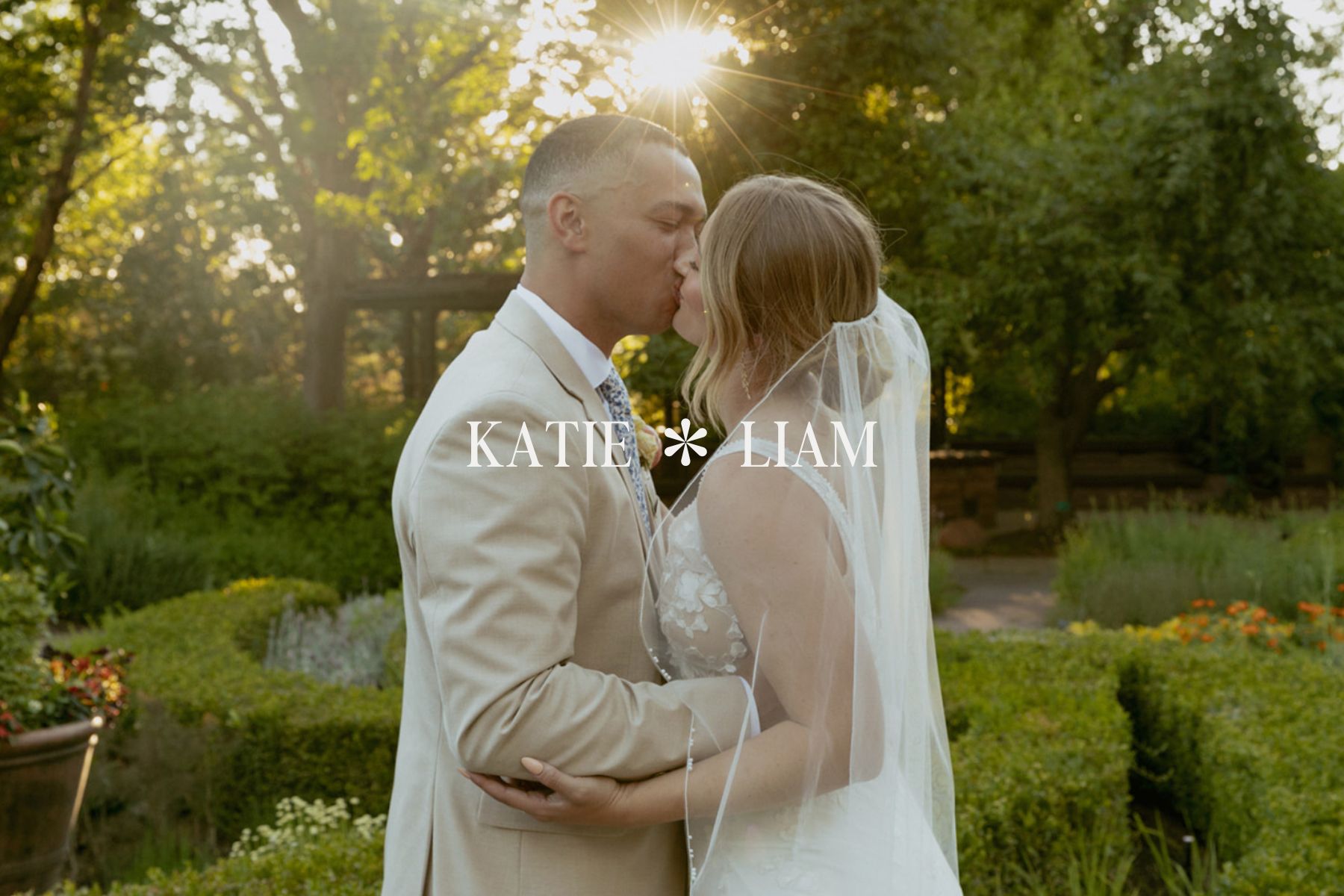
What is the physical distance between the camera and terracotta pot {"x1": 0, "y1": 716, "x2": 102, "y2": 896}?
4.75 meters

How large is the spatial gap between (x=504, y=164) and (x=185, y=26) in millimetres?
6152

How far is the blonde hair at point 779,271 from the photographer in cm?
209

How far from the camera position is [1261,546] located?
388 inches

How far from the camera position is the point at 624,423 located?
2.28 meters

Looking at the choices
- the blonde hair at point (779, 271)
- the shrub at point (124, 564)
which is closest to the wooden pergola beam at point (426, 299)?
the shrub at point (124, 564)

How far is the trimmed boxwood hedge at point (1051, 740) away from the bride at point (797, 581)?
6.03 ft

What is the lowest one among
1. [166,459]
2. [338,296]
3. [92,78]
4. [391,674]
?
[391,674]

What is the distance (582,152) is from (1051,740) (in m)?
3.46

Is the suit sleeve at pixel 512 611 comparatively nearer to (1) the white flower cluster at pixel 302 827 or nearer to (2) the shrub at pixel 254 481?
(1) the white flower cluster at pixel 302 827

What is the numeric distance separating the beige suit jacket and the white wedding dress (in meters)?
0.07

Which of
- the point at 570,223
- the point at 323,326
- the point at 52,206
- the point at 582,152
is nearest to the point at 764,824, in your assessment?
the point at 570,223

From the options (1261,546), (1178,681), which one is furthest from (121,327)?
(1178,681)

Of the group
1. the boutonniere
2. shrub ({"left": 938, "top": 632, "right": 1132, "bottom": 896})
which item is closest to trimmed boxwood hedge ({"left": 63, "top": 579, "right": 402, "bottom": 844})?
shrub ({"left": 938, "top": 632, "right": 1132, "bottom": 896})

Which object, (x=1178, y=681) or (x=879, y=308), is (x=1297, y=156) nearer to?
(x=1178, y=681)
